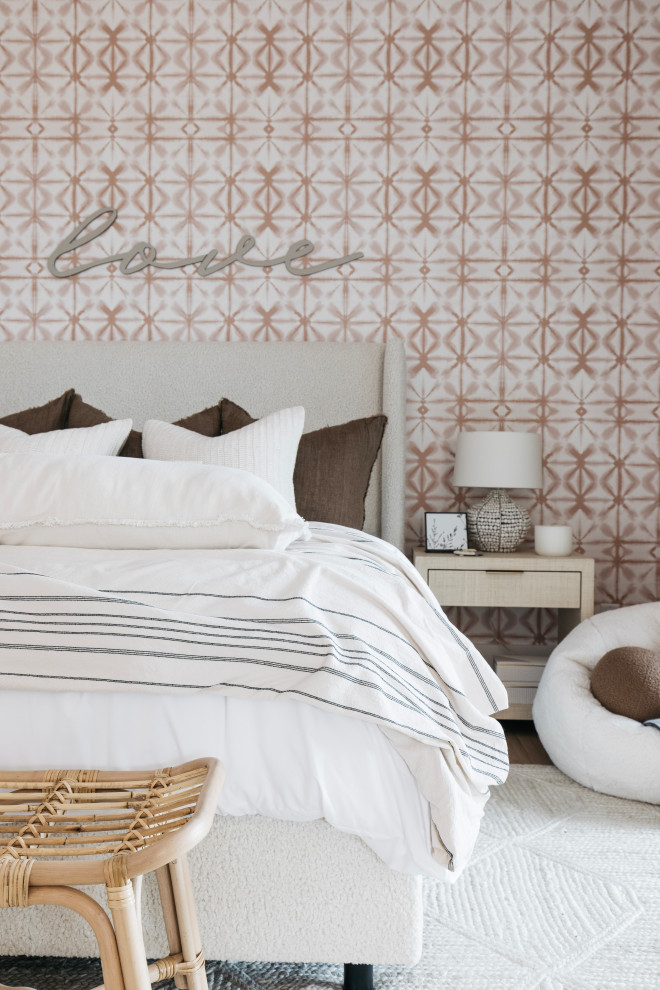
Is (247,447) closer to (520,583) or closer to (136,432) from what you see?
(136,432)

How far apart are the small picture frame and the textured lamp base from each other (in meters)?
0.05

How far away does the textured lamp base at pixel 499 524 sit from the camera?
289 cm

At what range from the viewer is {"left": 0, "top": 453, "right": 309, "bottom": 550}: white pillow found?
1.68 m

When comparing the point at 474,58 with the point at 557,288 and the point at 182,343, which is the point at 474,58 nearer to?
the point at 557,288

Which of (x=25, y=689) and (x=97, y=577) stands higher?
(x=97, y=577)

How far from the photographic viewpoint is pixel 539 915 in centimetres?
161

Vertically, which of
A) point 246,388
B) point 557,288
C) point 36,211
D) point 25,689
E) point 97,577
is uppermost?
point 36,211

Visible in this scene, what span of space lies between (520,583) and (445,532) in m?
0.33

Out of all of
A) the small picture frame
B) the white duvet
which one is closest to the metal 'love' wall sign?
the small picture frame

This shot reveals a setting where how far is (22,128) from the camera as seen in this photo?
317 cm

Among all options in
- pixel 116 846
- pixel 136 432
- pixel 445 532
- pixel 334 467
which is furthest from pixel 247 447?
pixel 116 846

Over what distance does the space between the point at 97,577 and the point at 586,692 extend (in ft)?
5.08

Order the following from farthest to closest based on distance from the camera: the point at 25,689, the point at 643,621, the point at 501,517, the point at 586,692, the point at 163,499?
the point at 501,517 < the point at 643,621 < the point at 586,692 < the point at 163,499 < the point at 25,689

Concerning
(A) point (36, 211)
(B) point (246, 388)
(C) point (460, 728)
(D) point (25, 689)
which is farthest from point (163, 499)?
(A) point (36, 211)
